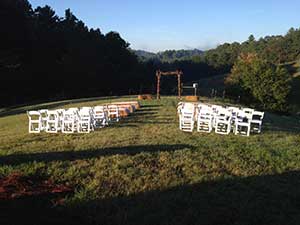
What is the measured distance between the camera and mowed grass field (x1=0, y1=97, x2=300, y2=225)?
10266 mm

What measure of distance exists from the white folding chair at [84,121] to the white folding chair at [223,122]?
6.53m

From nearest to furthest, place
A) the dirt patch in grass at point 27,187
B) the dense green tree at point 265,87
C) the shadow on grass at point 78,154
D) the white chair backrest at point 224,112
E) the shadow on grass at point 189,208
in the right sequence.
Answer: the shadow on grass at point 189,208
the dirt patch in grass at point 27,187
the shadow on grass at point 78,154
the white chair backrest at point 224,112
the dense green tree at point 265,87

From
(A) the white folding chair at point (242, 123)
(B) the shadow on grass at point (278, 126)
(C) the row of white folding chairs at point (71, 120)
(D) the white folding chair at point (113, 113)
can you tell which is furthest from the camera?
(D) the white folding chair at point (113, 113)

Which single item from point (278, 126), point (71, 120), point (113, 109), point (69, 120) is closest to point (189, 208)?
point (71, 120)

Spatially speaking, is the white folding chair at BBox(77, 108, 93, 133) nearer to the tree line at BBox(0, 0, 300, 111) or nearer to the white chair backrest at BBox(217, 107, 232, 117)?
the white chair backrest at BBox(217, 107, 232, 117)

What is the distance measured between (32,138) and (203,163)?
10.0 m

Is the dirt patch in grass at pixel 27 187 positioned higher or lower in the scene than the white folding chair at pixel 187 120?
higher

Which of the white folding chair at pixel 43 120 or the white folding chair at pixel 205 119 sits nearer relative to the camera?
the white folding chair at pixel 205 119

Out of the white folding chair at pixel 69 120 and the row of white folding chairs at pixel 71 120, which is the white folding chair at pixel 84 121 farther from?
the white folding chair at pixel 69 120

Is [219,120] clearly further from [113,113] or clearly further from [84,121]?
[113,113]

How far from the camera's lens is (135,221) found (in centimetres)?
990

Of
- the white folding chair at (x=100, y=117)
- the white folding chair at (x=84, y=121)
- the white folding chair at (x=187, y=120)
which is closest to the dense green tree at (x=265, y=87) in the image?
the white folding chair at (x=100, y=117)

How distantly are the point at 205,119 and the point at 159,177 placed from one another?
1187cm

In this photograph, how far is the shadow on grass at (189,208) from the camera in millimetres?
9969
